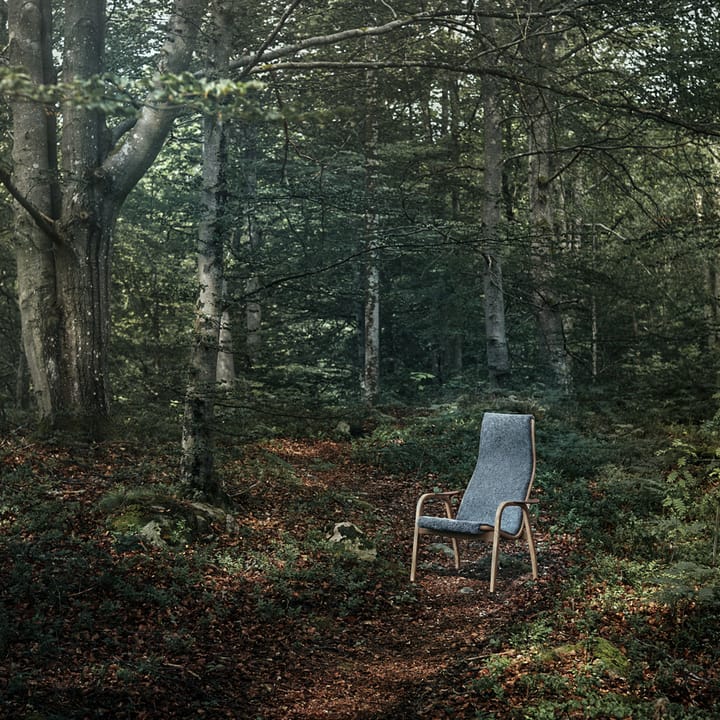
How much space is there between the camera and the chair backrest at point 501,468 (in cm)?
780

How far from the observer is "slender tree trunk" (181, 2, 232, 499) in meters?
8.32

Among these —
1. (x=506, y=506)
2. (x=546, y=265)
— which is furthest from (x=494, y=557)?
(x=546, y=265)

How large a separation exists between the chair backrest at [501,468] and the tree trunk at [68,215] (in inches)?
199

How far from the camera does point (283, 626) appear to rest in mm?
6051

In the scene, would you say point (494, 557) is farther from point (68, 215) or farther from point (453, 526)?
point (68, 215)

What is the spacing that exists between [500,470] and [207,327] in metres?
3.36

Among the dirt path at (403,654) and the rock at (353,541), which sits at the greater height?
the rock at (353,541)

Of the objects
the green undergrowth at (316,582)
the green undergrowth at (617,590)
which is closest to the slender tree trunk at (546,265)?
the green undergrowth at (617,590)

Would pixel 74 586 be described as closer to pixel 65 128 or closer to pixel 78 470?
pixel 78 470

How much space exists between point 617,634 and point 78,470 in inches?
242

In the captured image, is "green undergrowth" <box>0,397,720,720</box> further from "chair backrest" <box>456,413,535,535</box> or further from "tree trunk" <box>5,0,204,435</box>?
"tree trunk" <box>5,0,204,435</box>

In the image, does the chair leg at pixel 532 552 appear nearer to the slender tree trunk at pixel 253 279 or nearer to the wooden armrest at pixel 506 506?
the wooden armrest at pixel 506 506

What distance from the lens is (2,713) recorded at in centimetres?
403

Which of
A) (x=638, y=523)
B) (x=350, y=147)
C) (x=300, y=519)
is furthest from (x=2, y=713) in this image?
(x=350, y=147)
